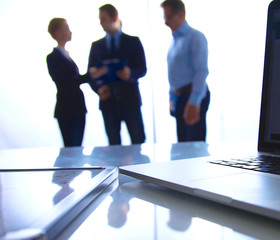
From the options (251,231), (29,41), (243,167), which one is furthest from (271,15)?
(29,41)

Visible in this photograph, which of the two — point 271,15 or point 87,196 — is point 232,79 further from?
point 87,196

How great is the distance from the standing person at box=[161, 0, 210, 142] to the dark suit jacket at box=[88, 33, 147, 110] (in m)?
0.23

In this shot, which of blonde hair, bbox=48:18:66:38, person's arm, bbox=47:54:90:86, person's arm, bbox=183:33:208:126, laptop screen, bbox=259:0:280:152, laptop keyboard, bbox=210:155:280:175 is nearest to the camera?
laptop keyboard, bbox=210:155:280:175

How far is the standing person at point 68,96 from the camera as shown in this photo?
2.44 m

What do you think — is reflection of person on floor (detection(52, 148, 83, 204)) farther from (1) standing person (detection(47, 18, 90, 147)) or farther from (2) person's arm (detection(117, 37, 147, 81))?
(1) standing person (detection(47, 18, 90, 147))

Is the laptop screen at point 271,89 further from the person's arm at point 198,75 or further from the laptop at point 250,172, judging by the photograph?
the person's arm at point 198,75

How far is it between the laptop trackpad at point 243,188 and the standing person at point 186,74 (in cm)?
188

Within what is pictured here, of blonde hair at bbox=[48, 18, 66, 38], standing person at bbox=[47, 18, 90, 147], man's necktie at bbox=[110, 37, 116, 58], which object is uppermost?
blonde hair at bbox=[48, 18, 66, 38]

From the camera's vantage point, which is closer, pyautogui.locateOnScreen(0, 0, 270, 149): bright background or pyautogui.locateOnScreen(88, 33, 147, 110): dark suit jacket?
pyautogui.locateOnScreen(88, 33, 147, 110): dark suit jacket

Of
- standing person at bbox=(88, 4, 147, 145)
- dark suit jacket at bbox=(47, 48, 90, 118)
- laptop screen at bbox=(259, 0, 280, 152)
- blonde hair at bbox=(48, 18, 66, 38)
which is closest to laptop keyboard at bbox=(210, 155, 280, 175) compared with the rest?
laptop screen at bbox=(259, 0, 280, 152)

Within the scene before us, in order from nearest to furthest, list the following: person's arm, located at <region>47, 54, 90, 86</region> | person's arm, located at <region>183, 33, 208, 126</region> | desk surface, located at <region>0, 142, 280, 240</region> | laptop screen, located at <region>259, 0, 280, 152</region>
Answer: desk surface, located at <region>0, 142, 280, 240</region> → laptop screen, located at <region>259, 0, 280, 152</region> → person's arm, located at <region>183, 33, 208, 126</region> → person's arm, located at <region>47, 54, 90, 86</region>

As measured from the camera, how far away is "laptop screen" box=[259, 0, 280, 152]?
1.77 ft

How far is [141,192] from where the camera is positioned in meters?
0.36

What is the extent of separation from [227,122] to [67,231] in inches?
98.5
